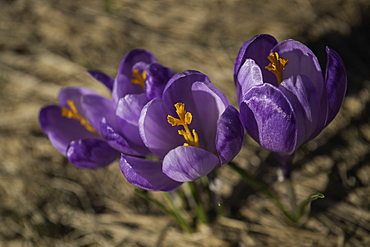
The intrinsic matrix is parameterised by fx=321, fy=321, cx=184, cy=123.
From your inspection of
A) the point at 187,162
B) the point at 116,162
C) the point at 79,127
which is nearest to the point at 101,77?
the point at 79,127

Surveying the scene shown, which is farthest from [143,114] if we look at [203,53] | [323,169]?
[203,53]

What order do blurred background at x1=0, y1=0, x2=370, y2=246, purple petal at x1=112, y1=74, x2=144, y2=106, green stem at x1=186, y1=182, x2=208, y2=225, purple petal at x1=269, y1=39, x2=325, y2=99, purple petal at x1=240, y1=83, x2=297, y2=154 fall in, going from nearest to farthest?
purple petal at x1=240, y1=83, x2=297, y2=154 < purple petal at x1=269, y1=39, x2=325, y2=99 < purple petal at x1=112, y1=74, x2=144, y2=106 < green stem at x1=186, y1=182, x2=208, y2=225 < blurred background at x1=0, y1=0, x2=370, y2=246

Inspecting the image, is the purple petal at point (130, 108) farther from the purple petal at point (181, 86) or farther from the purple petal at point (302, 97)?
the purple petal at point (302, 97)

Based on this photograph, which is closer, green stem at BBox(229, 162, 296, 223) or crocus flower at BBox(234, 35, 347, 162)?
crocus flower at BBox(234, 35, 347, 162)

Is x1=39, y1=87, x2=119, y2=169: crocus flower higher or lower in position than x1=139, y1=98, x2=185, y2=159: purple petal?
lower

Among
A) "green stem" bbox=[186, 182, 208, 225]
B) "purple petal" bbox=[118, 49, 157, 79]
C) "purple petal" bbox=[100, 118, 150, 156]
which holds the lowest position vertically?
"green stem" bbox=[186, 182, 208, 225]

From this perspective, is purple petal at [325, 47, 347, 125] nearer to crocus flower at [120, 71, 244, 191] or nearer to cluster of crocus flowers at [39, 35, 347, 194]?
cluster of crocus flowers at [39, 35, 347, 194]

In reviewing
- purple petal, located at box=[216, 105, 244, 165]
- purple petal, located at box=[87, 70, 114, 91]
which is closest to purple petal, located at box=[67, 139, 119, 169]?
purple petal, located at box=[87, 70, 114, 91]

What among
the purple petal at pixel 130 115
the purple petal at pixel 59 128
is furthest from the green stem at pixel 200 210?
the purple petal at pixel 59 128

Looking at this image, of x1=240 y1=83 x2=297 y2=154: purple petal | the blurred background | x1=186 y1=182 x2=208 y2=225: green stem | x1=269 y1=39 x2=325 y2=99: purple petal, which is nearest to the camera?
x1=240 y1=83 x2=297 y2=154: purple petal
